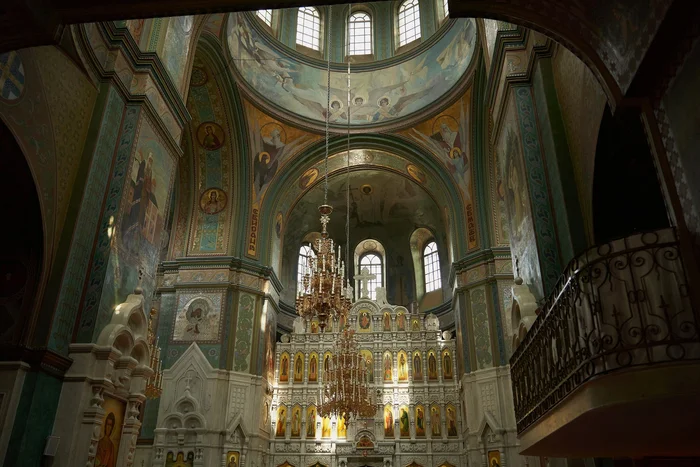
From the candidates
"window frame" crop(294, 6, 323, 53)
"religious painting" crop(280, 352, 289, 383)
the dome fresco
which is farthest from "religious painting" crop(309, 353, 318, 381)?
"window frame" crop(294, 6, 323, 53)

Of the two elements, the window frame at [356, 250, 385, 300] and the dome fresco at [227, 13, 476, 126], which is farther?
the window frame at [356, 250, 385, 300]

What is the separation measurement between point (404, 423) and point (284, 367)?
14.6 feet

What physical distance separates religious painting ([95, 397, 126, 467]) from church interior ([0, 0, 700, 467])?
0.04 meters

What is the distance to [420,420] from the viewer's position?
17641mm

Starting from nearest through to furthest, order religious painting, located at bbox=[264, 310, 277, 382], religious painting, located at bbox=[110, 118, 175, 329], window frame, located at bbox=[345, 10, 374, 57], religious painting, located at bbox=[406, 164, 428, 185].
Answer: religious painting, located at bbox=[110, 118, 175, 329]
religious painting, located at bbox=[264, 310, 277, 382]
religious painting, located at bbox=[406, 164, 428, 185]
window frame, located at bbox=[345, 10, 374, 57]

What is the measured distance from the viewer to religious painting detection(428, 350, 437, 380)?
18.1m

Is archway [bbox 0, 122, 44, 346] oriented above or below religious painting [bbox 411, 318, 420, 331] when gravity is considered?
below

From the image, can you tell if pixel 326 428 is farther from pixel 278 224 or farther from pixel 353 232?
pixel 353 232

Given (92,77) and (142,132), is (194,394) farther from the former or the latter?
(92,77)

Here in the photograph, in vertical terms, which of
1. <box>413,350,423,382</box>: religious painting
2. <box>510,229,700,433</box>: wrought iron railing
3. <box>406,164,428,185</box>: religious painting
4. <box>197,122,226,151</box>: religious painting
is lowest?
<box>510,229,700,433</box>: wrought iron railing

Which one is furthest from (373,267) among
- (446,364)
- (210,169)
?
(210,169)

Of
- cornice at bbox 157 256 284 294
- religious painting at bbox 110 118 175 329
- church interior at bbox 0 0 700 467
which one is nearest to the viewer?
church interior at bbox 0 0 700 467

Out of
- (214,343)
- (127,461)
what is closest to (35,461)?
(127,461)

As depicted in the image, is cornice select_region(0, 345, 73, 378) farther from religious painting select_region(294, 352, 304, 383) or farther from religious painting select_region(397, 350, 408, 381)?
religious painting select_region(397, 350, 408, 381)
